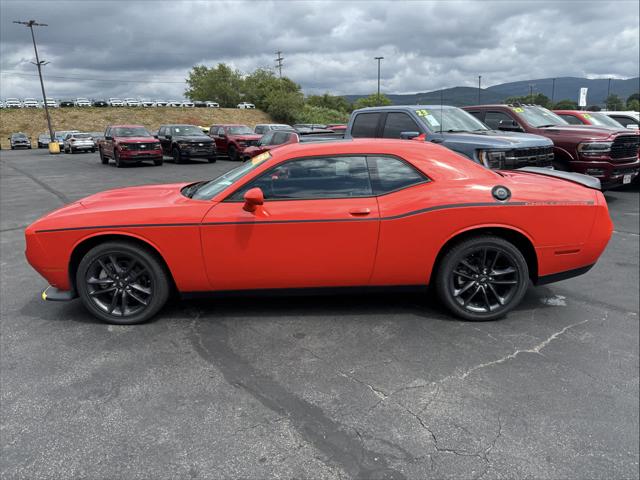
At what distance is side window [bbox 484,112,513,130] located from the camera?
9.91 m

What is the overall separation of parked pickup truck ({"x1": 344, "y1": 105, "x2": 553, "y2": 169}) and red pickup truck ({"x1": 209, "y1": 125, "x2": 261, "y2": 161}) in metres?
13.5

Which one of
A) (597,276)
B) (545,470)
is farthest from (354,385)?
(597,276)

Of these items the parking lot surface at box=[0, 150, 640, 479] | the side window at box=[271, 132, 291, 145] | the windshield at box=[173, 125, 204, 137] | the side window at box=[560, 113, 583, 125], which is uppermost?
the windshield at box=[173, 125, 204, 137]

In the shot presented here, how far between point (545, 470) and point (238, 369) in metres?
1.88

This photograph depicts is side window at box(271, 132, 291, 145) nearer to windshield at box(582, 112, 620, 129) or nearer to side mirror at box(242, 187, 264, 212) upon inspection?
windshield at box(582, 112, 620, 129)

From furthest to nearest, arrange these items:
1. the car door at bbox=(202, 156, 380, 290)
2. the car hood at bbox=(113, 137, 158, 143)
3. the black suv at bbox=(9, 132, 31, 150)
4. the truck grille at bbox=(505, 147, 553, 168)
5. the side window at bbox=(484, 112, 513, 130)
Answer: the black suv at bbox=(9, 132, 31, 150), the car hood at bbox=(113, 137, 158, 143), the side window at bbox=(484, 112, 513, 130), the truck grille at bbox=(505, 147, 553, 168), the car door at bbox=(202, 156, 380, 290)

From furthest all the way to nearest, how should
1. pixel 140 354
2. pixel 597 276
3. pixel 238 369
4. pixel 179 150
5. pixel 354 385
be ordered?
1. pixel 179 150
2. pixel 597 276
3. pixel 140 354
4. pixel 238 369
5. pixel 354 385

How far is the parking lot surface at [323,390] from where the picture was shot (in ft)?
7.45

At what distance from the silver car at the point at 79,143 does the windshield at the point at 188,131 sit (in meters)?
14.1

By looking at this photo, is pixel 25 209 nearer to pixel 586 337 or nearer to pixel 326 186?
pixel 326 186

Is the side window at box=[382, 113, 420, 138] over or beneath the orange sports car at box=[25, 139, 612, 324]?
over

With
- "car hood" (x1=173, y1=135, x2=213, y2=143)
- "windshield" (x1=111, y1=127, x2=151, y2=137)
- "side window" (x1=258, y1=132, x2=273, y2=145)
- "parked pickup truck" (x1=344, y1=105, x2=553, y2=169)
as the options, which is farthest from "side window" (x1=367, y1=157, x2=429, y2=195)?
"windshield" (x1=111, y1=127, x2=151, y2=137)

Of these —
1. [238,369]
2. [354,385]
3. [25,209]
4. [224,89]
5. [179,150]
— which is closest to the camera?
[354,385]

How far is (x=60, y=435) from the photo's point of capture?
2.45 m
